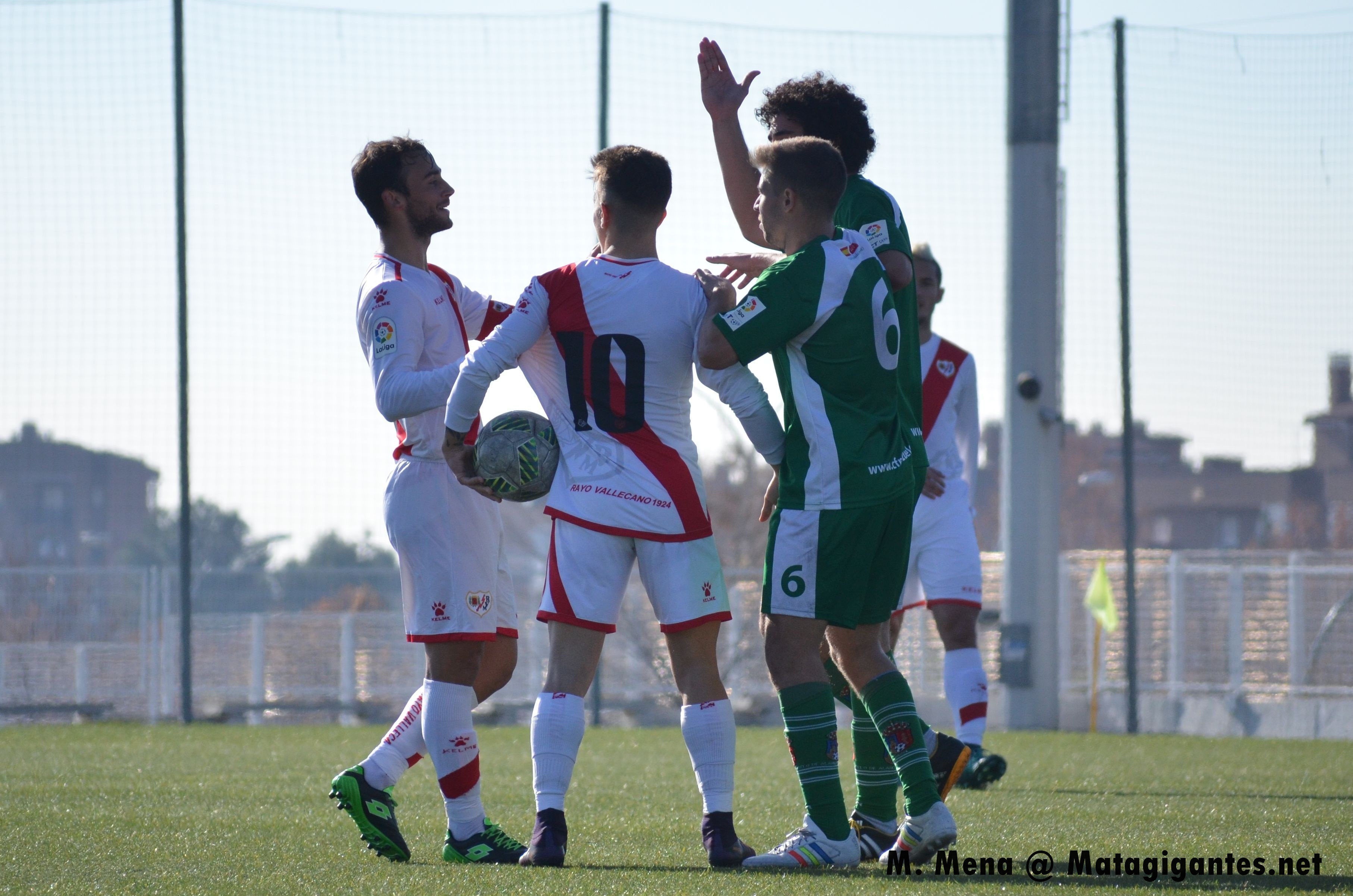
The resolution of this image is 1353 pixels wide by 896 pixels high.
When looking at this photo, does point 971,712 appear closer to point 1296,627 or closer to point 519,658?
point 519,658

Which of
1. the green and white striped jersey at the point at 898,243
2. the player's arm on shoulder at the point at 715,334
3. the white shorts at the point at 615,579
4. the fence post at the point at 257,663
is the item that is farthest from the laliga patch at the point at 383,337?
the fence post at the point at 257,663

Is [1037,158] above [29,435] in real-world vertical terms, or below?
above

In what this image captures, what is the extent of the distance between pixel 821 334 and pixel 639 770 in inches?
153

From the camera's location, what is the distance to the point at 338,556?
15.0 metres

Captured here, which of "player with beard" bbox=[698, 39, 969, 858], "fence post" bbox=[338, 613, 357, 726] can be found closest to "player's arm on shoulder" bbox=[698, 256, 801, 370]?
"player with beard" bbox=[698, 39, 969, 858]

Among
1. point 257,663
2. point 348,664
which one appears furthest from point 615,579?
point 348,664

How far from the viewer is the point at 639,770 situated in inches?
292

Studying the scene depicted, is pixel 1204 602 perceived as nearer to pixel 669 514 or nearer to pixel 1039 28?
pixel 1039 28

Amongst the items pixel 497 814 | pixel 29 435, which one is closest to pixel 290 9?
pixel 29 435

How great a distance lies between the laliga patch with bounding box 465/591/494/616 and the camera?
4.45m

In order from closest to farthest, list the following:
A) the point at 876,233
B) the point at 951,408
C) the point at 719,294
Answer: the point at 719,294, the point at 876,233, the point at 951,408

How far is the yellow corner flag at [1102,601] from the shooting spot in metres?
11.4

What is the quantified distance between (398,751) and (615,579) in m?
0.96

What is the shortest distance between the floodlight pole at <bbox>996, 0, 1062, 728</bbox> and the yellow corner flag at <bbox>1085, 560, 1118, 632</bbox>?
503 millimetres
